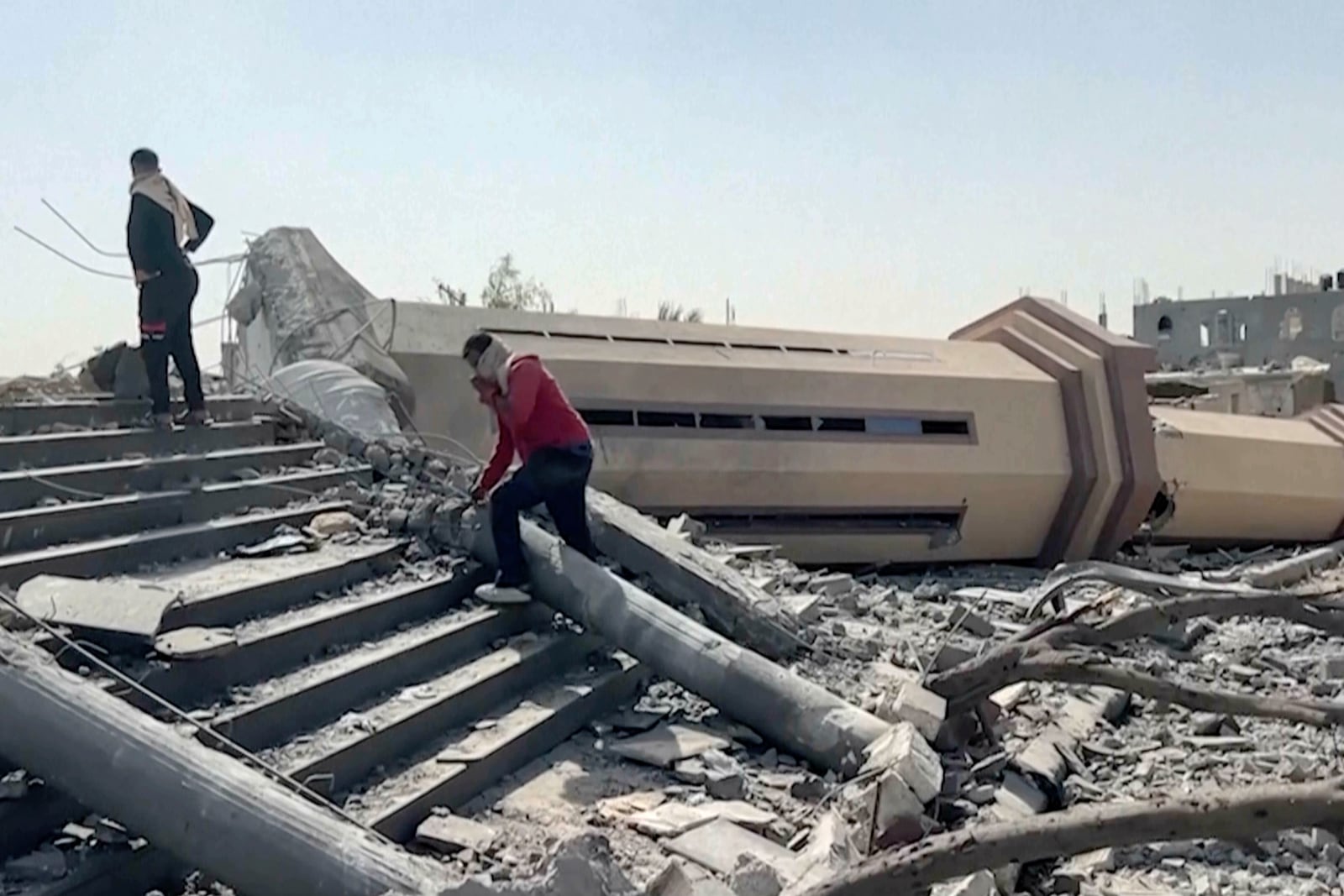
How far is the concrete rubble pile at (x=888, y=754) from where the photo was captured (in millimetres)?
3266

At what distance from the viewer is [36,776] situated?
3592mm

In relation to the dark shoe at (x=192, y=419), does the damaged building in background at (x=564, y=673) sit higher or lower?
lower

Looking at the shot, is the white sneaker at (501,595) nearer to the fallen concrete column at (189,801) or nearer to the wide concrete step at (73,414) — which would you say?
the wide concrete step at (73,414)

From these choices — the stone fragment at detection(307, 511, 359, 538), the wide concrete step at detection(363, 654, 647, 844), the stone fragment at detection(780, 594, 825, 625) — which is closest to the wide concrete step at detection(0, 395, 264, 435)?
the stone fragment at detection(307, 511, 359, 538)

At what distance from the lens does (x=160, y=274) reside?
22.6ft

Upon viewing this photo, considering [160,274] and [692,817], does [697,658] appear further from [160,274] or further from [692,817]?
[160,274]

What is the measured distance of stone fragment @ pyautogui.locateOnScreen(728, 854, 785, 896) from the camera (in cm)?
371

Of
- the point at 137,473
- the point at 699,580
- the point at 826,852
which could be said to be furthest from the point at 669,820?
the point at 137,473

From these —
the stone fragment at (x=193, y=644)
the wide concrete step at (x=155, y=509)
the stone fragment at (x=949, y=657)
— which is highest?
the wide concrete step at (x=155, y=509)

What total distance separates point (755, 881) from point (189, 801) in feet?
5.24

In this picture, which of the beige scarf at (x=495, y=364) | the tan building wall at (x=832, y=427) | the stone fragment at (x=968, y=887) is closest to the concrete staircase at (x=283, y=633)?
the beige scarf at (x=495, y=364)

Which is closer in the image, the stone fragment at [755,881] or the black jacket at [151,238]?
the stone fragment at [755,881]

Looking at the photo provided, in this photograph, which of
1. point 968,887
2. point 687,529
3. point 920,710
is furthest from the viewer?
point 687,529

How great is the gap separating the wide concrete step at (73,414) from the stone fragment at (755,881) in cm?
445
